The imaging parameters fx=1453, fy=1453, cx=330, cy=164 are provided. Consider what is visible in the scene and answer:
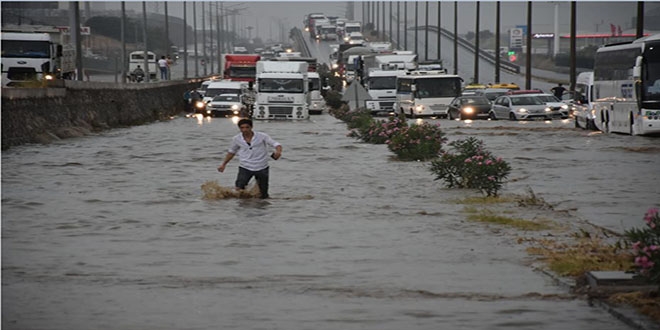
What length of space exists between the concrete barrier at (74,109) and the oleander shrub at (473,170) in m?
16.4

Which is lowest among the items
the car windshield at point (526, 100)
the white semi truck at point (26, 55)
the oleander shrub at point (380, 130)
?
the oleander shrub at point (380, 130)

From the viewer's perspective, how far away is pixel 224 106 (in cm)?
7025

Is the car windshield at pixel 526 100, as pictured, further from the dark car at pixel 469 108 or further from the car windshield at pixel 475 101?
the car windshield at pixel 475 101

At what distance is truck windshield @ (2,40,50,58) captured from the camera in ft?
194

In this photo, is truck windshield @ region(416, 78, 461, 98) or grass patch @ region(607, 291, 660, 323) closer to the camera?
grass patch @ region(607, 291, 660, 323)

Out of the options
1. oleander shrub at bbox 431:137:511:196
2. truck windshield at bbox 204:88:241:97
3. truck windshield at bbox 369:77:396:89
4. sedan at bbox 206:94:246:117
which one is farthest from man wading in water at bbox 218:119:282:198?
truck windshield at bbox 369:77:396:89

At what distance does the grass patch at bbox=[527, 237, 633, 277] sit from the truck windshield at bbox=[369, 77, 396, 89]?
56.7m

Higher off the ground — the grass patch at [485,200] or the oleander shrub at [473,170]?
the oleander shrub at [473,170]

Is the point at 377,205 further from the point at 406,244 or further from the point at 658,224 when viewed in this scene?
the point at 658,224

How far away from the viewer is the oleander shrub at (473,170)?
2348 centimetres

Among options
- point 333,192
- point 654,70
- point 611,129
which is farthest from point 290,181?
point 611,129

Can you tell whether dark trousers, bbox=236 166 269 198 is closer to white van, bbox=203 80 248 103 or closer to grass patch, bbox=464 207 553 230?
grass patch, bbox=464 207 553 230

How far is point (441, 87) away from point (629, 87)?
960 inches

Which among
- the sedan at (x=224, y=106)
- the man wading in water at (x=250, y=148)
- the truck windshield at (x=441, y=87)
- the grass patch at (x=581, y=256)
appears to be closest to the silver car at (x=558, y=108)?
the truck windshield at (x=441, y=87)
